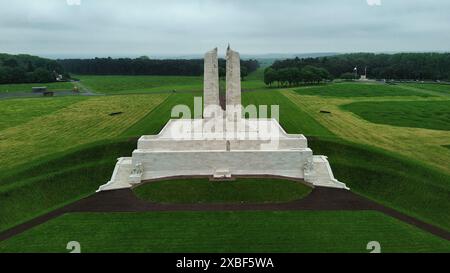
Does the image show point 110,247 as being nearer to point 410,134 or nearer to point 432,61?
point 410,134

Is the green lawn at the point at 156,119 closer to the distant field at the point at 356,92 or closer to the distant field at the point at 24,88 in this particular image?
the distant field at the point at 356,92

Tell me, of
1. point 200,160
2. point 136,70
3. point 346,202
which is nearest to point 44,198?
point 200,160

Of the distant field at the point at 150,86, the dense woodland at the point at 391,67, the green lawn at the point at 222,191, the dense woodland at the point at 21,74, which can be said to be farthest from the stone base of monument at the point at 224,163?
the dense woodland at the point at 21,74

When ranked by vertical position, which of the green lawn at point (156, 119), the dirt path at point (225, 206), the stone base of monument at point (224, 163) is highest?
the green lawn at point (156, 119)

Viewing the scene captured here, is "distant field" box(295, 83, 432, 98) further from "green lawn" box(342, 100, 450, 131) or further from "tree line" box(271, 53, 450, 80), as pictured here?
"tree line" box(271, 53, 450, 80)

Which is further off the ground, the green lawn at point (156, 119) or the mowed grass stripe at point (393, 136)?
the green lawn at point (156, 119)

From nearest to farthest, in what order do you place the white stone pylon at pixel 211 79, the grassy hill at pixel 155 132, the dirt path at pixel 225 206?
the grassy hill at pixel 155 132, the dirt path at pixel 225 206, the white stone pylon at pixel 211 79

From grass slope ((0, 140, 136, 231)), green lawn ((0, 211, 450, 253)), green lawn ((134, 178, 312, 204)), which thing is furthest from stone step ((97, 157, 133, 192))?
green lawn ((0, 211, 450, 253))
